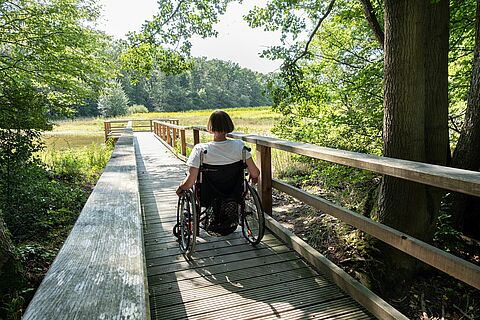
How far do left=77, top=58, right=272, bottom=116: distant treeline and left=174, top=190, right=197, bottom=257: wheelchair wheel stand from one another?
66.4 meters

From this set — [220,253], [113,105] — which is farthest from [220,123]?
[113,105]

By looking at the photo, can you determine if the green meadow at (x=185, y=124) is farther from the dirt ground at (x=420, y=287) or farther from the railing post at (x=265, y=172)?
the dirt ground at (x=420, y=287)

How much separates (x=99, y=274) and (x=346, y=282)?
1634mm

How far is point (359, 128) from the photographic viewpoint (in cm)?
542

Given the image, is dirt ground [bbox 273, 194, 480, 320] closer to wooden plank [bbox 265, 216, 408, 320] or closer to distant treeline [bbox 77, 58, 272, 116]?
wooden plank [bbox 265, 216, 408, 320]

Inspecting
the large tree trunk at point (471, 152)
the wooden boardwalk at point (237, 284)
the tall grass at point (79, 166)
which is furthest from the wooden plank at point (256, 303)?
the tall grass at point (79, 166)

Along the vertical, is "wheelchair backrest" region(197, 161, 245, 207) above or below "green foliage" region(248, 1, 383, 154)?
below

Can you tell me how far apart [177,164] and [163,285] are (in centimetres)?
565

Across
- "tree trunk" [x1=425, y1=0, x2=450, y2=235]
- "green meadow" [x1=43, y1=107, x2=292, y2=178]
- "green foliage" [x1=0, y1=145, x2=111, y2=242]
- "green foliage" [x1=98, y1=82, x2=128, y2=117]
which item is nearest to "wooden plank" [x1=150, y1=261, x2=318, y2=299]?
"tree trunk" [x1=425, y1=0, x2=450, y2=235]

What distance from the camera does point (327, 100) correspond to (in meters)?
6.27

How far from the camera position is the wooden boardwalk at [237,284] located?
2.10m

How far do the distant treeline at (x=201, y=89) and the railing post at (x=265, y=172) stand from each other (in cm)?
6602

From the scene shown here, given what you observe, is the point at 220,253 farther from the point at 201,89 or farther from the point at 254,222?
the point at 201,89

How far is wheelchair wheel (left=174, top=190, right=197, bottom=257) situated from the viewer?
2790mm
